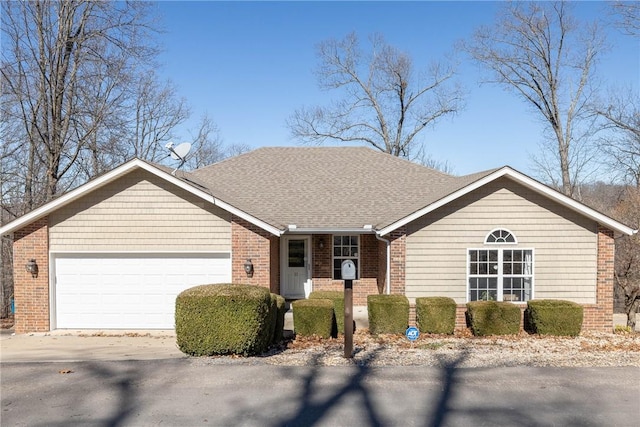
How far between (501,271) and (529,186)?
2372 mm

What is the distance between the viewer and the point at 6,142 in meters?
19.3

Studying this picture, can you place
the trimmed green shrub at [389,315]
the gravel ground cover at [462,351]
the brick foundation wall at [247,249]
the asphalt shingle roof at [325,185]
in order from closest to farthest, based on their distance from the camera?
the gravel ground cover at [462,351], the trimmed green shrub at [389,315], the brick foundation wall at [247,249], the asphalt shingle roof at [325,185]

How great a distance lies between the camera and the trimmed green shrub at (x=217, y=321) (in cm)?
863

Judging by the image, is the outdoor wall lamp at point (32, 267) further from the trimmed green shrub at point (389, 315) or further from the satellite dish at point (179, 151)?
the trimmed green shrub at point (389, 315)

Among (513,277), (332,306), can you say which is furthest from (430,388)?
(513,277)

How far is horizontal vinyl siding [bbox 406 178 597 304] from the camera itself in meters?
11.9

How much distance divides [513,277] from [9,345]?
1262cm

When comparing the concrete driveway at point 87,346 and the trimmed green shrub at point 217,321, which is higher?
the trimmed green shrub at point 217,321

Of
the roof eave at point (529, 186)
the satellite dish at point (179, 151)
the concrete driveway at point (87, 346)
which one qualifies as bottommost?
the concrete driveway at point (87, 346)

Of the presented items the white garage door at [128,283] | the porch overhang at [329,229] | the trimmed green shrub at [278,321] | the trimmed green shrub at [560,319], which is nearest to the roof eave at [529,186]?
the porch overhang at [329,229]

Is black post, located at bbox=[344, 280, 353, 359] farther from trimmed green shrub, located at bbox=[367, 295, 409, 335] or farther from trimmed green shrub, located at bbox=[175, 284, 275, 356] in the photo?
trimmed green shrub, located at bbox=[367, 295, 409, 335]

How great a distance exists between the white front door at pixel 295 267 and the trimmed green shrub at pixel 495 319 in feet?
19.9

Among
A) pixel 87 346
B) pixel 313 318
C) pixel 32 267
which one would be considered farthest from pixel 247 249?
pixel 32 267

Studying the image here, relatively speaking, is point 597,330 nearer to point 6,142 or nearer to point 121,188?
point 121,188
